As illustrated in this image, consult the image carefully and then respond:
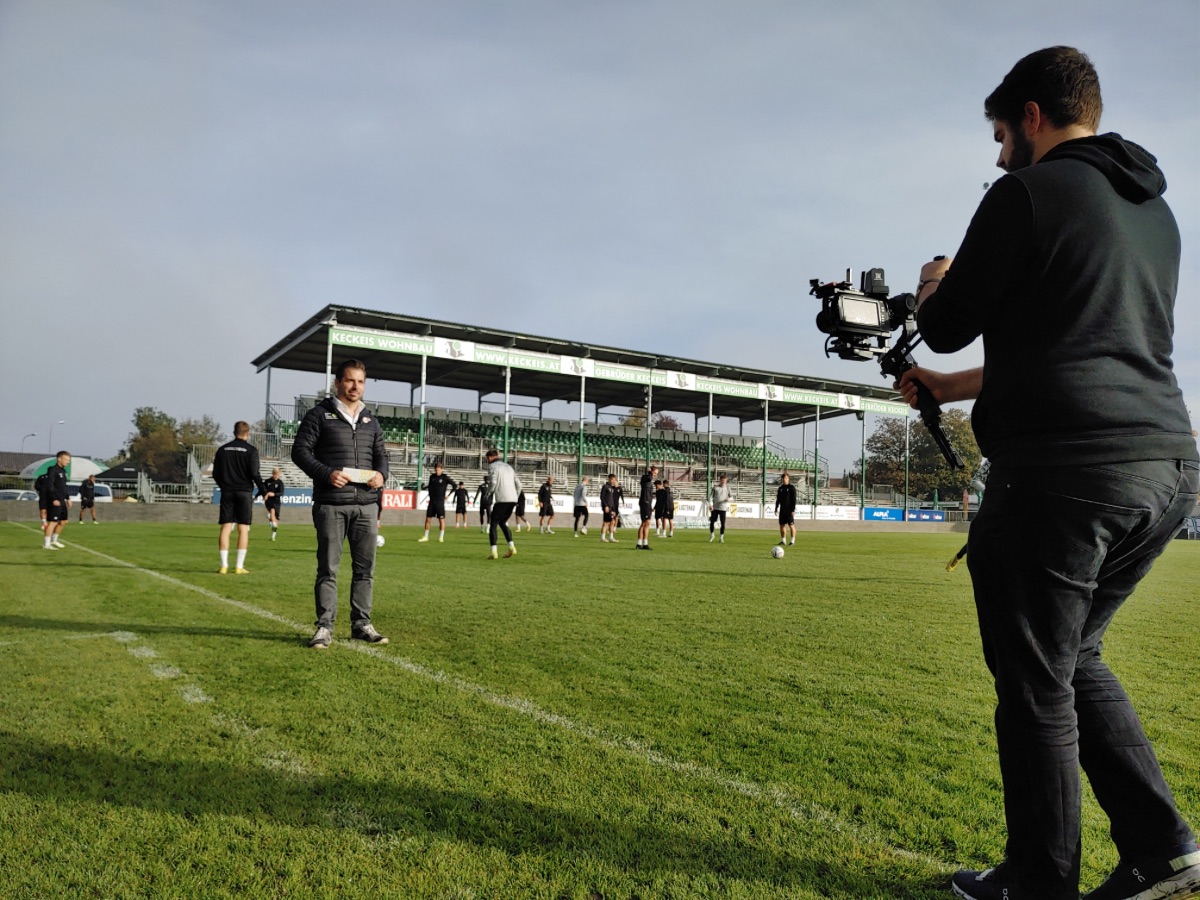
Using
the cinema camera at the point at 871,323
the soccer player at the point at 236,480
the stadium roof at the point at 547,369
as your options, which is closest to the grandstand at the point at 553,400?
the stadium roof at the point at 547,369

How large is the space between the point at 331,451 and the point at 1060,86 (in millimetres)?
5137

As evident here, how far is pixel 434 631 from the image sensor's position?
6305 millimetres

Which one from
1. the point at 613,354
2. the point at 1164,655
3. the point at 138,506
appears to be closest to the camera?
the point at 1164,655

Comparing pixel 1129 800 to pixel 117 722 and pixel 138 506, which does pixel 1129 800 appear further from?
pixel 138 506

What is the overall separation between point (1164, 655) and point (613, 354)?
131ft

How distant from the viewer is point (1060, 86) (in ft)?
6.71

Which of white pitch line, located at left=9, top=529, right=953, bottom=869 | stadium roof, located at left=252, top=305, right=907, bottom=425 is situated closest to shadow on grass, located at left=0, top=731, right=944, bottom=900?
white pitch line, located at left=9, top=529, right=953, bottom=869

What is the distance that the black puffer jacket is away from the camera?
19.3ft

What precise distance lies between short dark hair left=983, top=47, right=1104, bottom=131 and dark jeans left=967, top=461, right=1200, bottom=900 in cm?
91

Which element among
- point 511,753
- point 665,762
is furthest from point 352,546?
point 665,762

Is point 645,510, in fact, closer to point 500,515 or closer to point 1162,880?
point 500,515

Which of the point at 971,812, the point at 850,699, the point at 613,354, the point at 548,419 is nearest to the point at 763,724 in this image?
the point at 850,699

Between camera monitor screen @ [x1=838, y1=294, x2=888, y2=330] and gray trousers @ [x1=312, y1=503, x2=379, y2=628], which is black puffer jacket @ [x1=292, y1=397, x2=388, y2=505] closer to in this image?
gray trousers @ [x1=312, y1=503, x2=379, y2=628]

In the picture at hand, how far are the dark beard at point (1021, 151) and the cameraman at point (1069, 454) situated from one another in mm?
82
